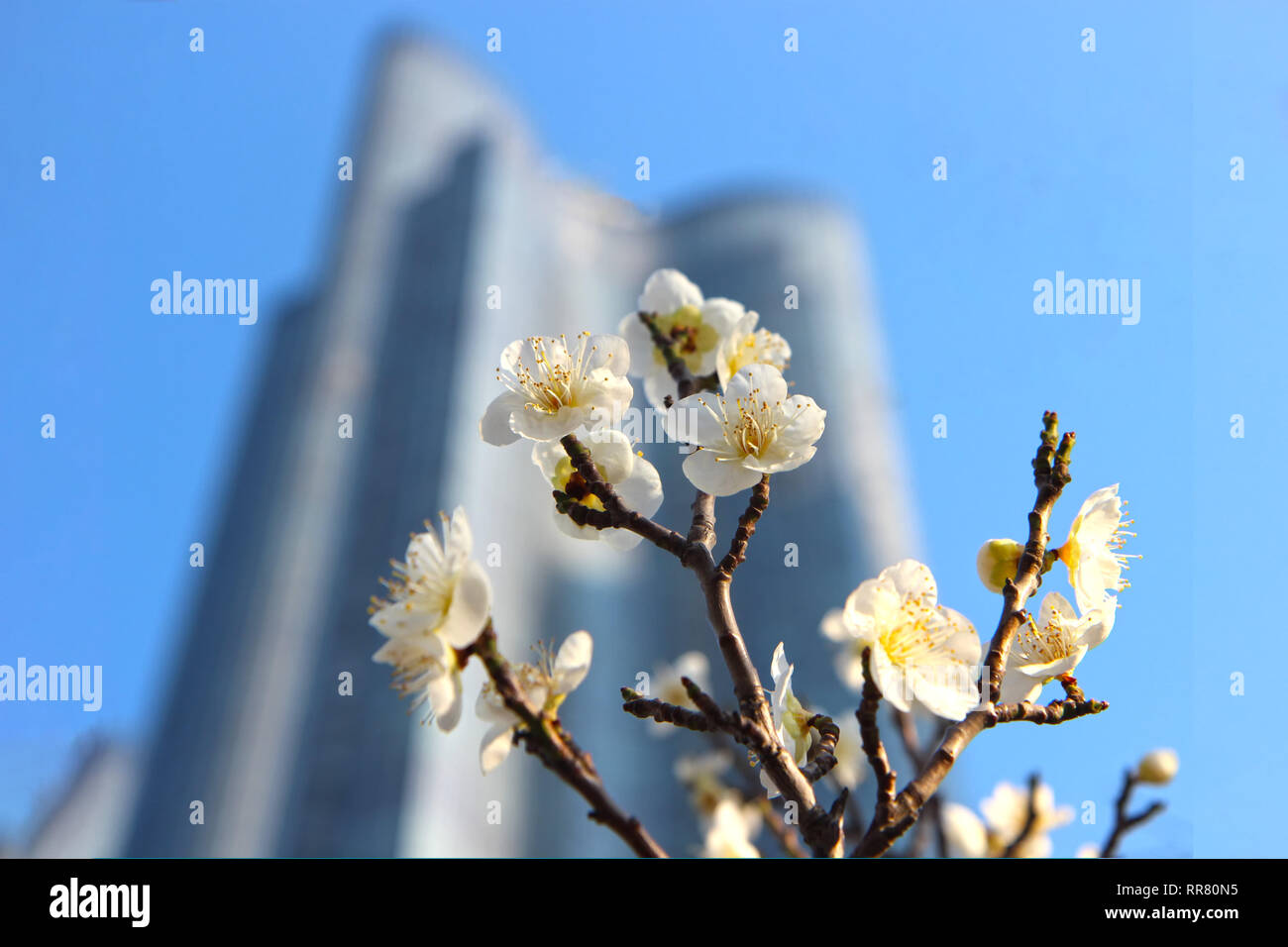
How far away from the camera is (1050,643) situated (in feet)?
2.15

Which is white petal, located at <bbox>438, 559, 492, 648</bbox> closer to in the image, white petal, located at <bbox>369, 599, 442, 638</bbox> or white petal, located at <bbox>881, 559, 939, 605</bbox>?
white petal, located at <bbox>369, 599, 442, 638</bbox>

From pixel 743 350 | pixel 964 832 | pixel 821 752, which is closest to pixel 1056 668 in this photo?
pixel 821 752

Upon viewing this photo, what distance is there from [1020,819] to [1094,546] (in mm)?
774

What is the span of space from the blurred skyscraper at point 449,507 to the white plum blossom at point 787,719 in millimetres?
10616

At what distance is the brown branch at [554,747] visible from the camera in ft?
2.02

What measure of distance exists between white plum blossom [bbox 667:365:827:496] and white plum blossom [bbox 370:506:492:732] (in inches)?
7.1

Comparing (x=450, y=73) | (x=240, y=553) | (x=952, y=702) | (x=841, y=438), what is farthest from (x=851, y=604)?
(x=450, y=73)

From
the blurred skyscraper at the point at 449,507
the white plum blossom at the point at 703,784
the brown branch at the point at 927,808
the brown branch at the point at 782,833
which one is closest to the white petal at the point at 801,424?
the brown branch at the point at 927,808

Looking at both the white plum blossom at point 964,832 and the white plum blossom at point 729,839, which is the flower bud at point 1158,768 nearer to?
the white plum blossom at point 964,832

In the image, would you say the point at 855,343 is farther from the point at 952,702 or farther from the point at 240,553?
the point at 952,702

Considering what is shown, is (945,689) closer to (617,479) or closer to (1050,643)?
(1050,643)

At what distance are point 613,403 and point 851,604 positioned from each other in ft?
0.77
